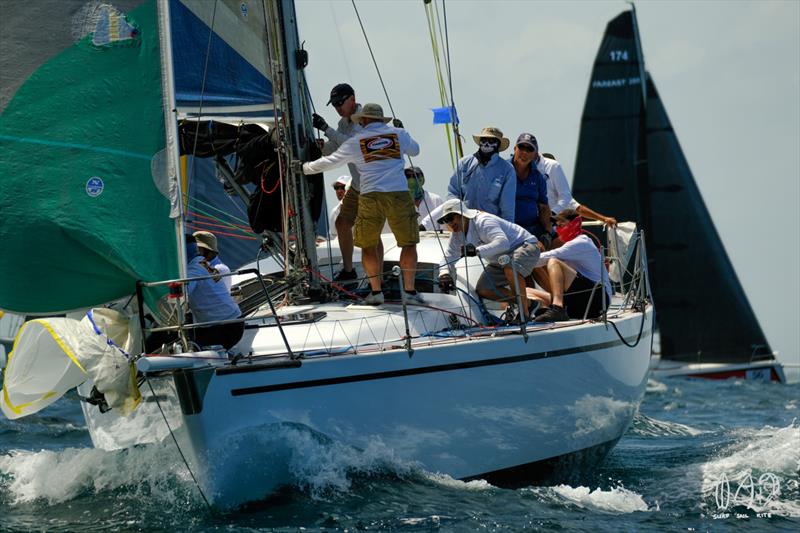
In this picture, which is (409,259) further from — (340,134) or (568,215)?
(568,215)

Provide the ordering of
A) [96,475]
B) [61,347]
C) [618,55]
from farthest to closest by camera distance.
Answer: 1. [618,55]
2. [96,475]
3. [61,347]

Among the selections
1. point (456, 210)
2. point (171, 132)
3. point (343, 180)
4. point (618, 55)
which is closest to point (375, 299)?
point (456, 210)

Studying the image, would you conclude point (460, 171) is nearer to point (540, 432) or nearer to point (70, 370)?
point (540, 432)

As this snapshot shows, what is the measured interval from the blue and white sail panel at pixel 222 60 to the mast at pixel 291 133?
6.7 inches

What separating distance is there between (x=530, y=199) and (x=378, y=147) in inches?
73.4

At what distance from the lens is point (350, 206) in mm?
9070

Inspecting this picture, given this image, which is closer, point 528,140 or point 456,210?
point 456,210

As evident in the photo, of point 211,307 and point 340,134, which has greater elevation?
point 340,134

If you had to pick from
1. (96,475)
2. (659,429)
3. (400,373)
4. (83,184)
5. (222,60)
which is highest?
(222,60)

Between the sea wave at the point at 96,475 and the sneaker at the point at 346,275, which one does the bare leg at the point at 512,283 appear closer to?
the sneaker at the point at 346,275

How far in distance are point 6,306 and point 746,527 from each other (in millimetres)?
4732

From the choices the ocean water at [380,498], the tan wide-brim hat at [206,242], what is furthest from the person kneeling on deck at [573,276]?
the tan wide-brim hat at [206,242]

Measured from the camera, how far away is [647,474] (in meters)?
9.70

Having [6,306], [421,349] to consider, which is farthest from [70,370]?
[421,349]
